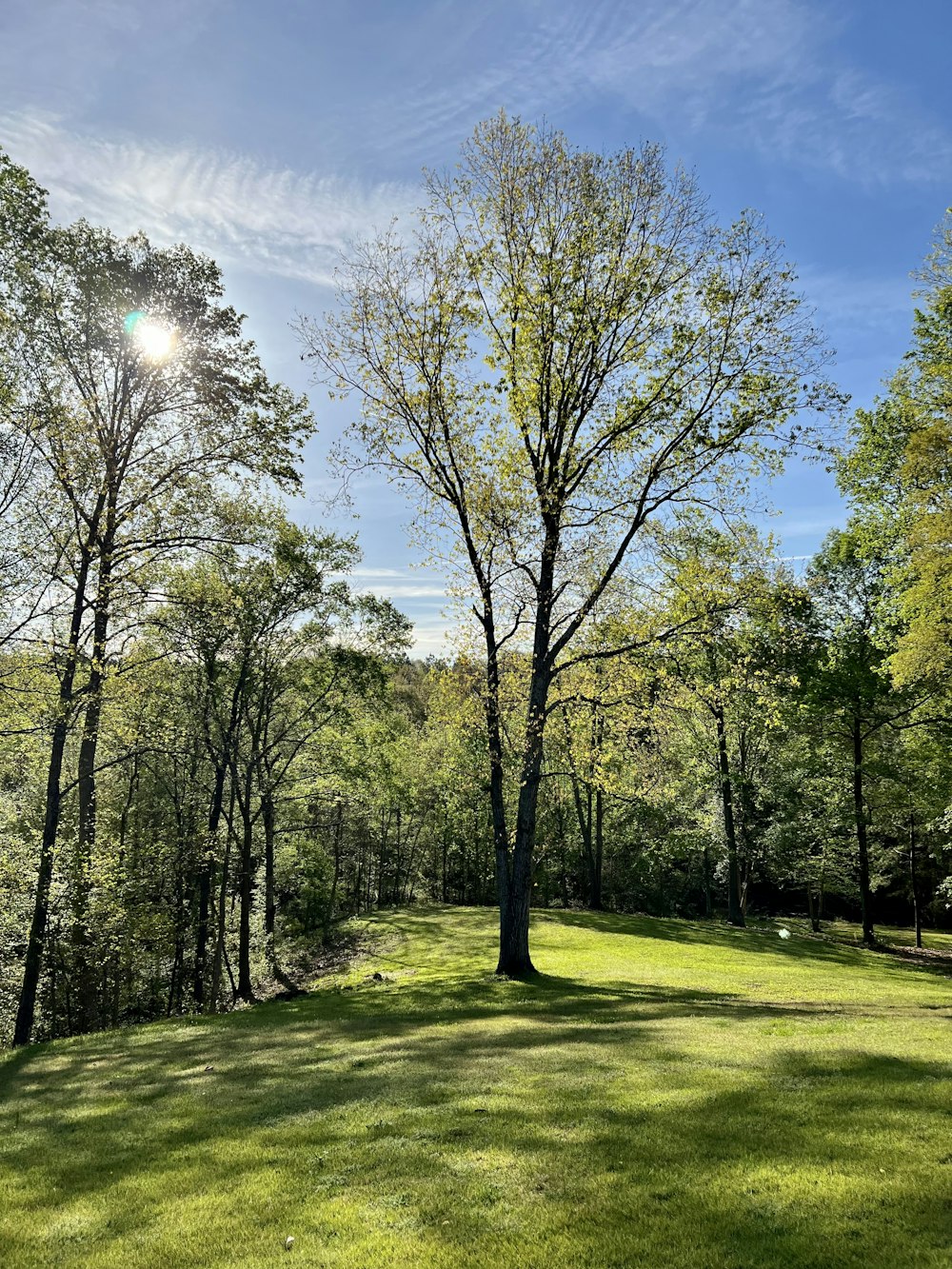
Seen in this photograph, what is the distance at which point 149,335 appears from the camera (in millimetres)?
16609

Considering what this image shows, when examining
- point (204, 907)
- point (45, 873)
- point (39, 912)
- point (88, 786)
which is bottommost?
point (204, 907)

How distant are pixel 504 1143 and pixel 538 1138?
0.30 meters

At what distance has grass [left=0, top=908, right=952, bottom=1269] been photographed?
14.0ft

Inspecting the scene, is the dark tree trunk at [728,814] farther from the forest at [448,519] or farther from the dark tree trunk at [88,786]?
the dark tree trunk at [88,786]

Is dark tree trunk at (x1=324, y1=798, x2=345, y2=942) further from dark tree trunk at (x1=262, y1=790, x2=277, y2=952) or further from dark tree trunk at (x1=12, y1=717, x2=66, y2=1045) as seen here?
dark tree trunk at (x1=12, y1=717, x2=66, y2=1045)

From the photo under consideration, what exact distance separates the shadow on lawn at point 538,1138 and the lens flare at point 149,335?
1476 cm

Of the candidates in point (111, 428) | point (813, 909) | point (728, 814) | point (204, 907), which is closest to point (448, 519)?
point (111, 428)

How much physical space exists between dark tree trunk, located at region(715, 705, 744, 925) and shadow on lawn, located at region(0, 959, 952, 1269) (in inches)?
895

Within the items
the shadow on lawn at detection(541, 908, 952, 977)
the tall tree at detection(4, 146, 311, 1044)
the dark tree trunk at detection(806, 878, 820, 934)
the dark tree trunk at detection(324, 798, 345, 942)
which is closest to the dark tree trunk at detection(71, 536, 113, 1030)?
the tall tree at detection(4, 146, 311, 1044)

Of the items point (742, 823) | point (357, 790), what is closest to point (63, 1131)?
point (357, 790)

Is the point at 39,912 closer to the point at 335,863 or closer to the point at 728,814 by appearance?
the point at 728,814

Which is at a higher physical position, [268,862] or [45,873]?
[45,873]

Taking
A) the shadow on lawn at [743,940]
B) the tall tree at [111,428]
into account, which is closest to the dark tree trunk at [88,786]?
the tall tree at [111,428]

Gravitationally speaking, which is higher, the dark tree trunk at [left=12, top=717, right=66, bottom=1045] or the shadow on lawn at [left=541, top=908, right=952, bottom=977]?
the dark tree trunk at [left=12, top=717, right=66, bottom=1045]
